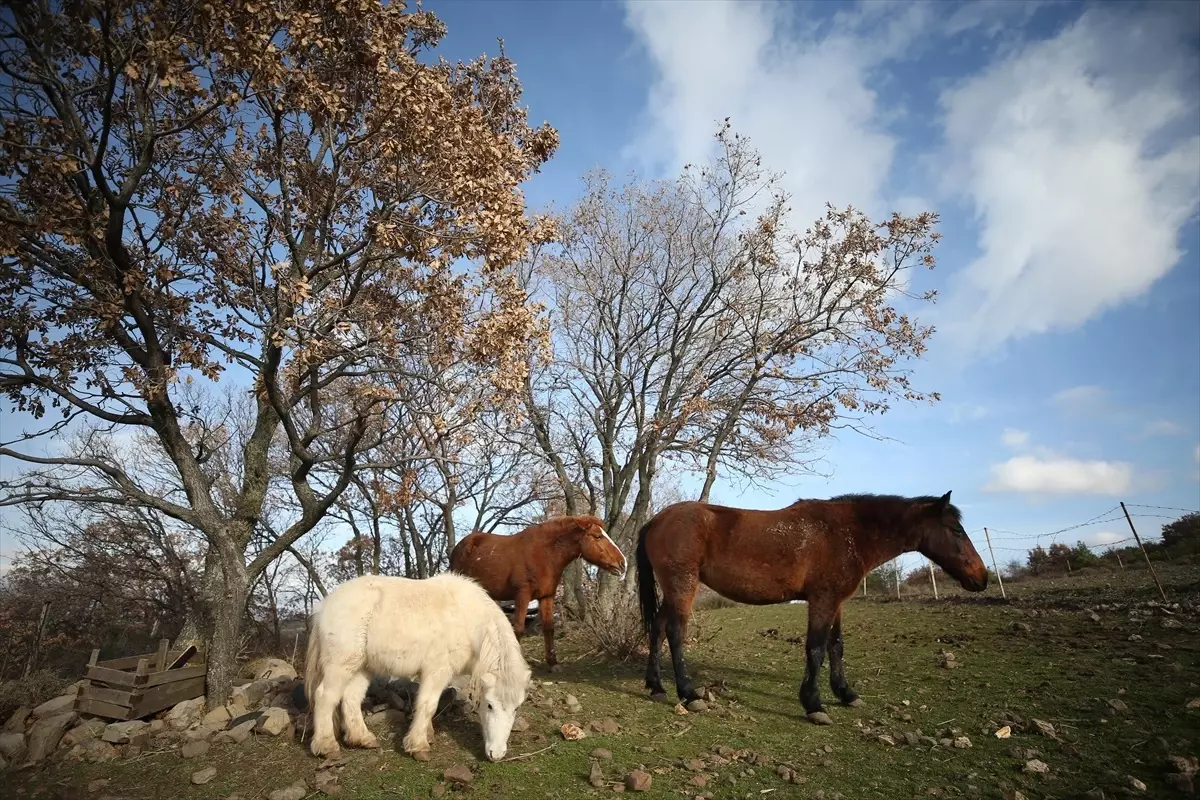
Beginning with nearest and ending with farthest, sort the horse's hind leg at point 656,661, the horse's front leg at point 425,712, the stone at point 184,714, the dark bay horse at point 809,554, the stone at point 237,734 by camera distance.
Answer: the horse's front leg at point 425,712, the stone at point 237,734, the stone at point 184,714, the dark bay horse at point 809,554, the horse's hind leg at point 656,661

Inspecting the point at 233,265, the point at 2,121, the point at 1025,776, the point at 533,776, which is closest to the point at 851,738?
the point at 1025,776

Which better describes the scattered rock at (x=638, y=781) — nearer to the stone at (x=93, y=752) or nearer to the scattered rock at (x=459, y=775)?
the scattered rock at (x=459, y=775)

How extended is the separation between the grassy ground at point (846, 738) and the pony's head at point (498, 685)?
254mm

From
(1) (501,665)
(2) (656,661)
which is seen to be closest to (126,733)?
(1) (501,665)

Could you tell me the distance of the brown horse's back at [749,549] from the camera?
7.52 m

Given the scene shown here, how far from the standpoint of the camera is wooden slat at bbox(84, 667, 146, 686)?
6824 mm

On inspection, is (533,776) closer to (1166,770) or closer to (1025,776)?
(1025,776)

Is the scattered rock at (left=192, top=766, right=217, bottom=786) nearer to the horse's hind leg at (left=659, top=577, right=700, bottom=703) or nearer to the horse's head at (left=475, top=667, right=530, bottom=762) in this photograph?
the horse's head at (left=475, top=667, right=530, bottom=762)

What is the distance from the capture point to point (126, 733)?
6.37m

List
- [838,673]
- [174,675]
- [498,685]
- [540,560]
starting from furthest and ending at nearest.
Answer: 1. [540,560]
2. [838,673]
3. [174,675]
4. [498,685]

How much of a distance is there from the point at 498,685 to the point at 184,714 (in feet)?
13.1

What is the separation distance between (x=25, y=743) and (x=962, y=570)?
1049 cm

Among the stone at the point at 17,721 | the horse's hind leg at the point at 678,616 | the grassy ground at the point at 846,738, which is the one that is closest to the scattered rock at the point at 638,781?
the grassy ground at the point at 846,738

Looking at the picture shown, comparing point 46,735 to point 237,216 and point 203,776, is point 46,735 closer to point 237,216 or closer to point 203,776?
point 203,776
